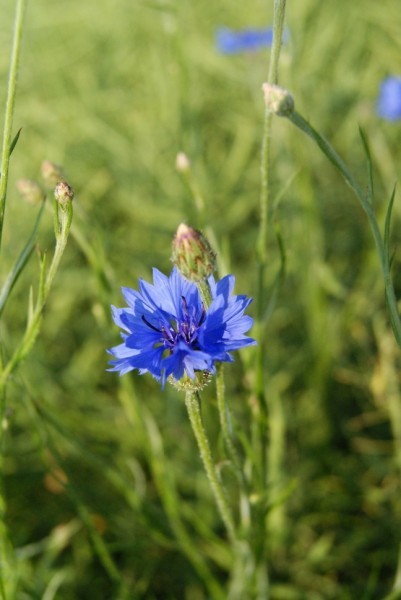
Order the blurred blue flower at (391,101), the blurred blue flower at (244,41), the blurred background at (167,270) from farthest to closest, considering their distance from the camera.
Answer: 1. the blurred blue flower at (244,41)
2. the blurred blue flower at (391,101)
3. the blurred background at (167,270)

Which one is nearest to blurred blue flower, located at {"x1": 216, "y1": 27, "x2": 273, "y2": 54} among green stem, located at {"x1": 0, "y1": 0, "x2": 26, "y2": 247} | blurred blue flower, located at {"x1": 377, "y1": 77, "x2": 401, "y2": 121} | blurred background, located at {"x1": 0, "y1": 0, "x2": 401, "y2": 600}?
blurred background, located at {"x1": 0, "y1": 0, "x2": 401, "y2": 600}

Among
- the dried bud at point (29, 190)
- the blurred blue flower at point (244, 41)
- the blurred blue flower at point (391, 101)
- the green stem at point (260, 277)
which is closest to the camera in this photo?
the green stem at point (260, 277)

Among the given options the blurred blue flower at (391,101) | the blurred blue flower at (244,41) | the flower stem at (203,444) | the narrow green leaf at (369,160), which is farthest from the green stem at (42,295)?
the blurred blue flower at (244,41)

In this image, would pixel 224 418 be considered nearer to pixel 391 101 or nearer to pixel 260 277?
pixel 260 277

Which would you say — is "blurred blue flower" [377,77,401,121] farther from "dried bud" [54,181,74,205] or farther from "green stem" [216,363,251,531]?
"dried bud" [54,181,74,205]

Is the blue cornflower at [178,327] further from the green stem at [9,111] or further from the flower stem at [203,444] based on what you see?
the green stem at [9,111]

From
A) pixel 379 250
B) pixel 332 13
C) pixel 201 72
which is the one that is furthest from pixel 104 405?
pixel 332 13

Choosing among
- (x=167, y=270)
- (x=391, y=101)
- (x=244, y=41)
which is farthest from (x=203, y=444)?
(x=244, y=41)
